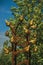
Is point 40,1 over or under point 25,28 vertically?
over

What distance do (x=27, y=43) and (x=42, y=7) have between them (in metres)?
24.6

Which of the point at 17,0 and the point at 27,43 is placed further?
the point at 17,0

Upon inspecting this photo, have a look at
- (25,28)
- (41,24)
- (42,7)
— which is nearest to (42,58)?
(41,24)

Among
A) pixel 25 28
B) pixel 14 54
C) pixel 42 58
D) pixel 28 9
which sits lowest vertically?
pixel 14 54

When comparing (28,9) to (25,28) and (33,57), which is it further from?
(25,28)

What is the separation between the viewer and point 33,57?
37406 millimetres

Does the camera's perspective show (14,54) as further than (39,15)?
No

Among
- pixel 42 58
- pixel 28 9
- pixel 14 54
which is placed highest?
pixel 28 9

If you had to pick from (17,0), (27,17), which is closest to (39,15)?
(27,17)

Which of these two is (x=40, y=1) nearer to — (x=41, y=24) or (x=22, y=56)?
(x=41, y=24)

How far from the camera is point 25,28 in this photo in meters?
15.5

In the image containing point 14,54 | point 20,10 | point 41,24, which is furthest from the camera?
point 20,10

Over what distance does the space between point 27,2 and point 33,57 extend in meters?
6.87

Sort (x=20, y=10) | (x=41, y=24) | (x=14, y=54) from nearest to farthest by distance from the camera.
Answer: (x=14, y=54) < (x=41, y=24) < (x=20, y=10)
